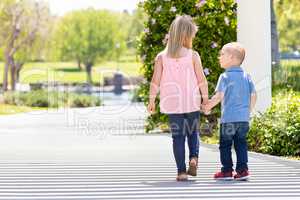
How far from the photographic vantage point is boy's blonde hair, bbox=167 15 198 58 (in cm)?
843

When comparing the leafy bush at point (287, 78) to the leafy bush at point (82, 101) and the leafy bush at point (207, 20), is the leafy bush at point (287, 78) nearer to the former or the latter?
the leafy bush at point (207, 20)

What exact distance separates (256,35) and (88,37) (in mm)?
87661

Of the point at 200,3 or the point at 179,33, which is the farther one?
the point at 200,3

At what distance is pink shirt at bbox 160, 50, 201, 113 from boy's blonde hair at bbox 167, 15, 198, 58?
11cm

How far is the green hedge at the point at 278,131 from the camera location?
451 inches

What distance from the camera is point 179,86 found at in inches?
339

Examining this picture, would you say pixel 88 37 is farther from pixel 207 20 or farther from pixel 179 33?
pixel 179 33

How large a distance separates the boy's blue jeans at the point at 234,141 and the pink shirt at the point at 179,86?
0.41 meters

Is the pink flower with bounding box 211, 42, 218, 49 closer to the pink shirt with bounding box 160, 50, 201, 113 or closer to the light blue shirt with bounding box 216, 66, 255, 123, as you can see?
the light blue shirt with bounding box 216, 66, 255, 123

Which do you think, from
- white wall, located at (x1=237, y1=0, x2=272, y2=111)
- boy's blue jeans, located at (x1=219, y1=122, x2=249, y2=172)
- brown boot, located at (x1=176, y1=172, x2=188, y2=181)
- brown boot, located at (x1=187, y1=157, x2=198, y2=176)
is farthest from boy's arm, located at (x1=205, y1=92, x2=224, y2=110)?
white wall, located at (x1=237, y1=0, x2=272, y2=111)

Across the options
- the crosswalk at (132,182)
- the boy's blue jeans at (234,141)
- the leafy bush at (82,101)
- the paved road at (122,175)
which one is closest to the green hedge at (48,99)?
the leafy bush at (82,101)

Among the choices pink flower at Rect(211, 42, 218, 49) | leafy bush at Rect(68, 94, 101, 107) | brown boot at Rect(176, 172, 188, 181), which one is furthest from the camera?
leafy bush at Rect(68, 94, 101, 107)

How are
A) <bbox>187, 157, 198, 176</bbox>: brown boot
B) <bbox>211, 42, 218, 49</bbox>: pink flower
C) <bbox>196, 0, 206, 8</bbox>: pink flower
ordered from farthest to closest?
1. <bbox>211, 42, 218, 49</bbox>: pink flower
2. <bbox>196, 0, 206, 8</bbox>: pink flower
3. <bbox>187, 157, 198, 176</bbox>: brown boot

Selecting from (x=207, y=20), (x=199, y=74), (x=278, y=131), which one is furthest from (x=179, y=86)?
(x=207, y=20)
